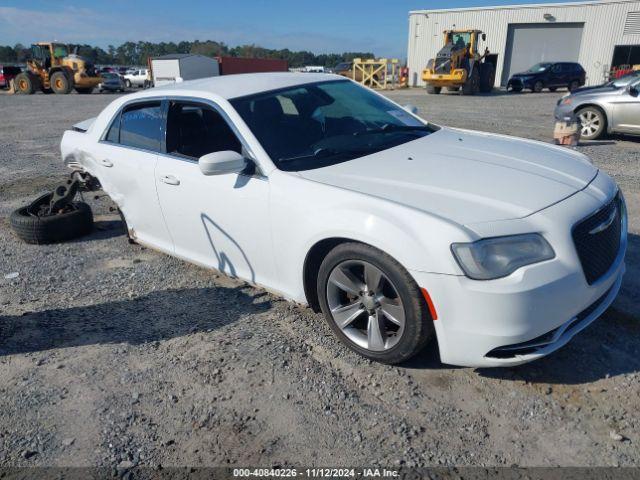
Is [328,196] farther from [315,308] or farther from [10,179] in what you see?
[10,179]

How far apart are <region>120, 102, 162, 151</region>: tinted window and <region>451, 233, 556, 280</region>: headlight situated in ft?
8.94

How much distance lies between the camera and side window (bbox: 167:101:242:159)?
3816 millimetres

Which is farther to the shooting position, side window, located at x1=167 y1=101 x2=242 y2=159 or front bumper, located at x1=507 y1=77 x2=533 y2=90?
front bumper, located at x1=507 y1=77 x2=533 y2=90

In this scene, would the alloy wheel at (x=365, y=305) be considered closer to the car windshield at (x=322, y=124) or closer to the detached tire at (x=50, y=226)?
the car windshield at (x=322, y=124)

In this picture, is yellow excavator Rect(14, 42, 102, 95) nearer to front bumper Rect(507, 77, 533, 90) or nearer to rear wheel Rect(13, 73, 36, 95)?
rear wheel Rect(13, 73, 36, 95)

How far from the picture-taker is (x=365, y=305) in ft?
9.75

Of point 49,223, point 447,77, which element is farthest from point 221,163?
point 447,77

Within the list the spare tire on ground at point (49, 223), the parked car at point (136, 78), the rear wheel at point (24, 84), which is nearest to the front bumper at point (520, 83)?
the rear wheel at point (24, 84)

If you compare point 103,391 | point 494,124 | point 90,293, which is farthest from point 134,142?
point 494,124

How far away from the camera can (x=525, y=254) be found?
2523 millimetres

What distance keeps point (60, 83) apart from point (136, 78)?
1450cm

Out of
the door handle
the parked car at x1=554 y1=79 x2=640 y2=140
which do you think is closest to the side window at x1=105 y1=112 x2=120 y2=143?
the door handle

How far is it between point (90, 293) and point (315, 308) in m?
2.10

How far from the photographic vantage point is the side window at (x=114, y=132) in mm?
4594
